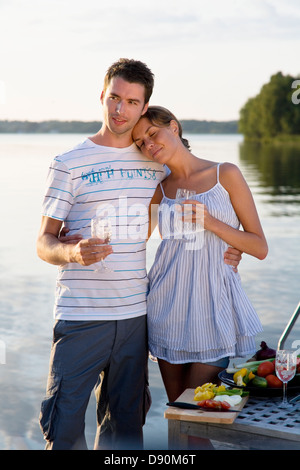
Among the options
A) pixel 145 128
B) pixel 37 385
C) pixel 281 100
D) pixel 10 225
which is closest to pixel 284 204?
pixel 10 225

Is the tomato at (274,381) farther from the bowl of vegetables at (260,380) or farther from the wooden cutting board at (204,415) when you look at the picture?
the wooden cutting board at (204,415)

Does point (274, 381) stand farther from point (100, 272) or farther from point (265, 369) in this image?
point (100, 272)

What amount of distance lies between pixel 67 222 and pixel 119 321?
505 millimetres

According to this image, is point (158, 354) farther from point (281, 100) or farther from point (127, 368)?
point (281, 100)

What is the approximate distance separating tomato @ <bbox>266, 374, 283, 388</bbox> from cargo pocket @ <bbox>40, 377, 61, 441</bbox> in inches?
36.0

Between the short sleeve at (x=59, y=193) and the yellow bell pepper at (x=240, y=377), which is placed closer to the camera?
the yellow bell pepper at (x=240, y=377)

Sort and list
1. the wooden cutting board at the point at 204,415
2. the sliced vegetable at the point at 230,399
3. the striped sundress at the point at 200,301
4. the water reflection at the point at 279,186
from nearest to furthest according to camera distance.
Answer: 1. the wooden cutting board at the point at 204,415
2. the sliced vegetable at the point at 230,399
3. the striped sundress at the point at 200,301
4. the water reflection at the point at 279,186

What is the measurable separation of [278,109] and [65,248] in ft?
282

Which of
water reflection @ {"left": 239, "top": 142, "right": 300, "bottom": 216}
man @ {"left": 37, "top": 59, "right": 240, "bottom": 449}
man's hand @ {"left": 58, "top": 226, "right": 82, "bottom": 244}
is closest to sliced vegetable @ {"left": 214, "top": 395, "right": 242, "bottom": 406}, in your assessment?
man @ {"left": 37, "top": 59, "right": 240, "bottom": 449}

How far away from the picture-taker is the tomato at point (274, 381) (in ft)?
10.2

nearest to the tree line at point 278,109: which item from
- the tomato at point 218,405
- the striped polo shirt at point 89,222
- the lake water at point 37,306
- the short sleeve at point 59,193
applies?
the lake water at point 37,306

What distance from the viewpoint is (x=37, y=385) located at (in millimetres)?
5598

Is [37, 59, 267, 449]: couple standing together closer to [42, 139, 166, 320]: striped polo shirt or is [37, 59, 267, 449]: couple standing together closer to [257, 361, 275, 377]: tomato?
[42, 139, 166, 320]: striped polo shirt

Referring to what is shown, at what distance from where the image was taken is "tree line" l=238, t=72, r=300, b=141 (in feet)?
275
